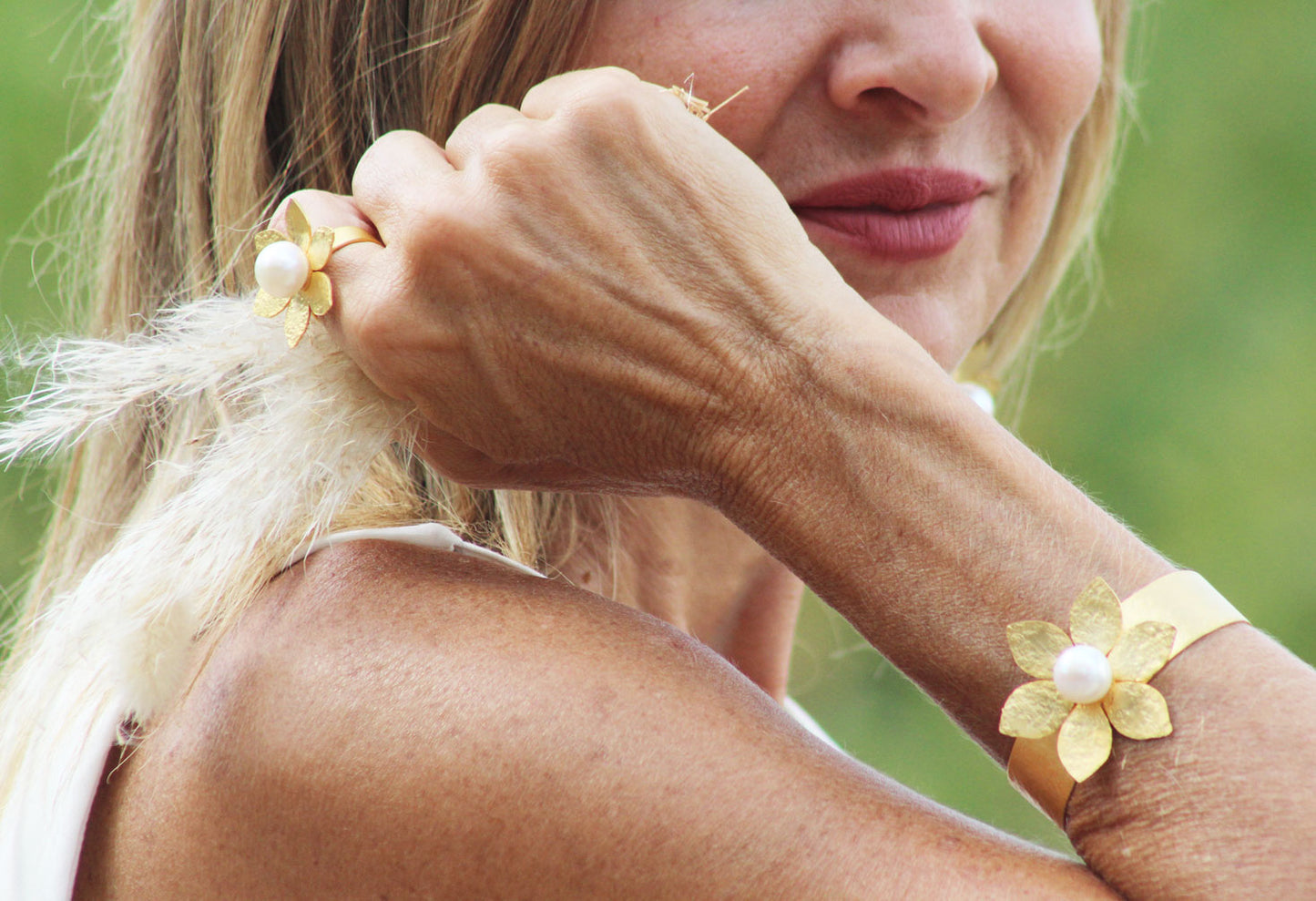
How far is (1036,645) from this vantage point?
4.40ft

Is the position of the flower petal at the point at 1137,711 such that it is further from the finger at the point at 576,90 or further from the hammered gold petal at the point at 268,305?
the hammered gold petal at the point at 268,305

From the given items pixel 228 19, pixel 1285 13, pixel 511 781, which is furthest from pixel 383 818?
pixel 1285 13

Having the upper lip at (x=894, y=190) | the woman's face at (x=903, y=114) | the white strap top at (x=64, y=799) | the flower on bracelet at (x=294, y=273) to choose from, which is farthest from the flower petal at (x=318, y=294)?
the upper lip at (x=894, y=190)

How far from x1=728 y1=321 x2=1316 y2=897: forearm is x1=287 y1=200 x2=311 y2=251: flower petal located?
48 cm

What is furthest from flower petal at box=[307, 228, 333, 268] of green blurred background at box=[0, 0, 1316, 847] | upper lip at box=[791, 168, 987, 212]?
green blurred background at box=[0, 0, 1316, 847]

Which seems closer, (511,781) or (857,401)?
(511,781)

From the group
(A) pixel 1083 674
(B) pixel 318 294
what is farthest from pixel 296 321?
(A) pixel 1083 674

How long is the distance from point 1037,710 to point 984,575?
0.13m

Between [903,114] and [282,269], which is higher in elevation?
[282,269]

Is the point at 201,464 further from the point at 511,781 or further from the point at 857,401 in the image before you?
the point at 857,401

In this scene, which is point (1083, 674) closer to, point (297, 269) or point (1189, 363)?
point (297, 269)

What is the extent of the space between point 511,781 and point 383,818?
125mm

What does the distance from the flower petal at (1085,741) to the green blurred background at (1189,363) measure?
4860 mm

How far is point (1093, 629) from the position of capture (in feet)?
4.40
